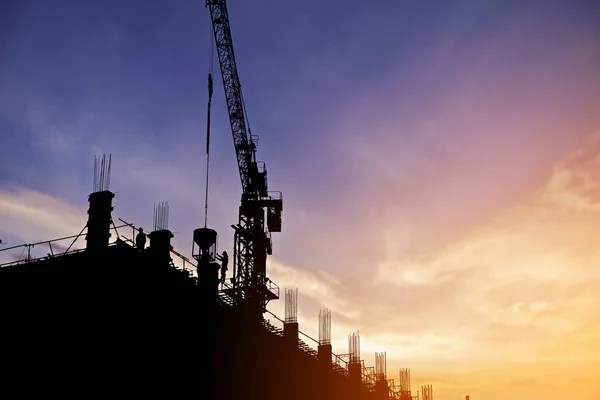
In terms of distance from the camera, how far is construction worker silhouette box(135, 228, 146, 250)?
3769 cm

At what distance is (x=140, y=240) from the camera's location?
3778 cm

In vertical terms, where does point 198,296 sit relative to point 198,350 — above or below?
above

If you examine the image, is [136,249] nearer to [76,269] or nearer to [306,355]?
[76,269]

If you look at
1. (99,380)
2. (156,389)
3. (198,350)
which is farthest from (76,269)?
(198,350)

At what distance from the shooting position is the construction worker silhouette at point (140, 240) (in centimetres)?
3769

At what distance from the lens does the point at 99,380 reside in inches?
1326

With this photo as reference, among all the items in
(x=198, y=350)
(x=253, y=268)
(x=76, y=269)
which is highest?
(x=253, y=268)

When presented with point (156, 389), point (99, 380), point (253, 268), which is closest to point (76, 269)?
point (99, 380)

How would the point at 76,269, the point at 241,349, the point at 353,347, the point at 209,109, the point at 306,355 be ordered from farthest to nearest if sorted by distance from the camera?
the point at 353,347
the point at 209,109
the point at 306,355
the point at 241,349
the point at 76,269

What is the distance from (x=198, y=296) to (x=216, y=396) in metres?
6.73

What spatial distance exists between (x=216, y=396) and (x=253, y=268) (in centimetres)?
4750

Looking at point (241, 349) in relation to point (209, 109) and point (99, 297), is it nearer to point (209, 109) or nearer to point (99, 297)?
point (99, 297)

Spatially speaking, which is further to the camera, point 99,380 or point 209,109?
point 209,109

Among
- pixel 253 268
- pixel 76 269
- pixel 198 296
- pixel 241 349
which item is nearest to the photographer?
pixel 76 269
